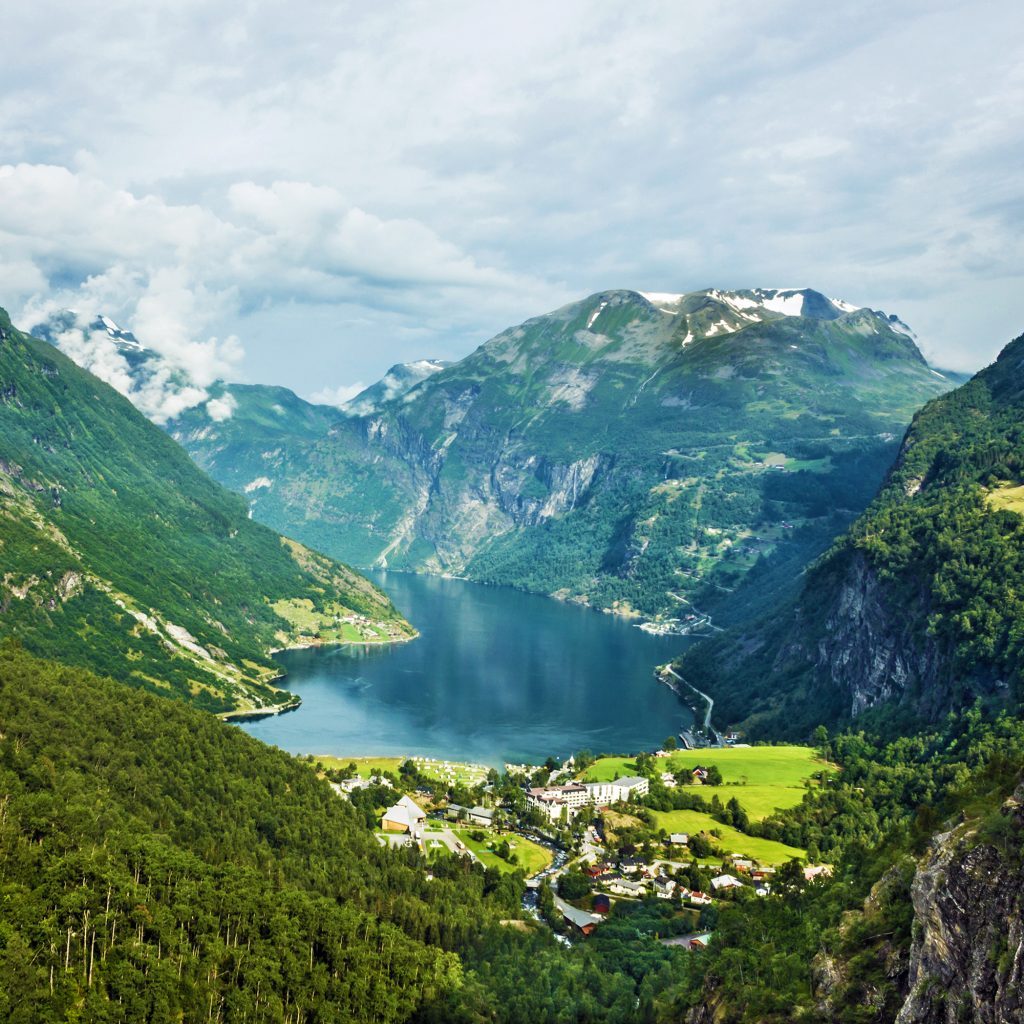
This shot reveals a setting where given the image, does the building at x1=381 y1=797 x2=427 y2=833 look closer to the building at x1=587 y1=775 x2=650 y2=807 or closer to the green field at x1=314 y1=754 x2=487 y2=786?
the green field at x1=314 y1=754 x2=487 y2=786

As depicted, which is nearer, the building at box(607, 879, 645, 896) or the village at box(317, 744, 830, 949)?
the village at box(317, 744, 830, 949)

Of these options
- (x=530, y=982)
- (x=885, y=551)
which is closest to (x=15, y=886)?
(x=530, y=982)

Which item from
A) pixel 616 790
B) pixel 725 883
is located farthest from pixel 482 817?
pixel 725 883

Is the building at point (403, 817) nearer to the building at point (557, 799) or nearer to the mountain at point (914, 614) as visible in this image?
the building at point (557, 799)

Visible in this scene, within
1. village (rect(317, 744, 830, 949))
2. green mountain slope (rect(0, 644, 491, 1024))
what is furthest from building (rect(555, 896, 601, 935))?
green mountain slope (rect(0, 644, 491, 1024))

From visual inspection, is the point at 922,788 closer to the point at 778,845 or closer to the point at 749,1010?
the point at 778,845

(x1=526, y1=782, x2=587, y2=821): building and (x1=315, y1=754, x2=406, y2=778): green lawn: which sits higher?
(x1=526, y1=782, x2=587, y2=821): building

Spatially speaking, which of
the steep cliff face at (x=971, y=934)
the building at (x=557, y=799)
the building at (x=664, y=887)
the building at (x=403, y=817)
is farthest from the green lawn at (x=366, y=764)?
the steep cliff face at (x=971, y=934)
